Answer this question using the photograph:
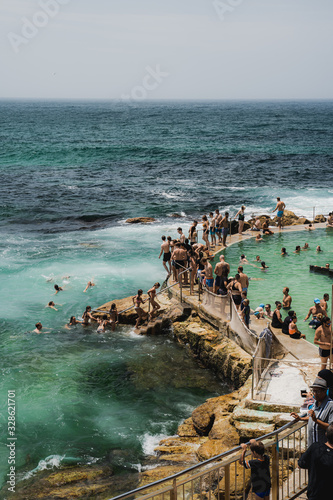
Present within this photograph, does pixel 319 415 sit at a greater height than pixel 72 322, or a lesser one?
greater

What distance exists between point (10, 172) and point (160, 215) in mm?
27669

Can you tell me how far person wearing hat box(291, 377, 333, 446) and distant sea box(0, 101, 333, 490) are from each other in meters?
6.16

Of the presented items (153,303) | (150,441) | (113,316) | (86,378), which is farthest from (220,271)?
(150,441)

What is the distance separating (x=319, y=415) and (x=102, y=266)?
20397mm

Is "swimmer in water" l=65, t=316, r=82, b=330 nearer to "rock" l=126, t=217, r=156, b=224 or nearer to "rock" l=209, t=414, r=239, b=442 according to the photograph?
"rock" l=209, t=414, r=239, b=442

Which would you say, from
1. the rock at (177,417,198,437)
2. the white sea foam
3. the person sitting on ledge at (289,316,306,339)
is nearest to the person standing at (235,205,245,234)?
the person sitting on ledge at (289,316,306,339)

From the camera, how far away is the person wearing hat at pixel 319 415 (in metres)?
6.26

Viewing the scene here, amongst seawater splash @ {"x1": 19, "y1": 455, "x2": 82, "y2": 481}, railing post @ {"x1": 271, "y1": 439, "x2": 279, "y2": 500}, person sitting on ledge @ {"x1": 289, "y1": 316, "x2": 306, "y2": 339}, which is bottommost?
seawater splash @ {"x1": 19, "y1": 455, "x2": 82, "y2": 481}

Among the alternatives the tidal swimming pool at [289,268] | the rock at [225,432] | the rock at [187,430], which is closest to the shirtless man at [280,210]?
the tidal swimming pool at [289,268]

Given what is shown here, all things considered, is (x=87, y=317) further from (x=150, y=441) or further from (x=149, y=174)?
(x=149, y=174)

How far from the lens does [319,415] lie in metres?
Answer: 6.48

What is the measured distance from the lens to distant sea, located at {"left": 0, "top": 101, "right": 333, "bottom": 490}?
528 inches

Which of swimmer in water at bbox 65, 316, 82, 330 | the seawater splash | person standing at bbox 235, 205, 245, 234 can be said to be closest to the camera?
the seawater splash

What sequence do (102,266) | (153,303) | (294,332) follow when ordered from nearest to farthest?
(294,332) < (153,303) < (102,266)
